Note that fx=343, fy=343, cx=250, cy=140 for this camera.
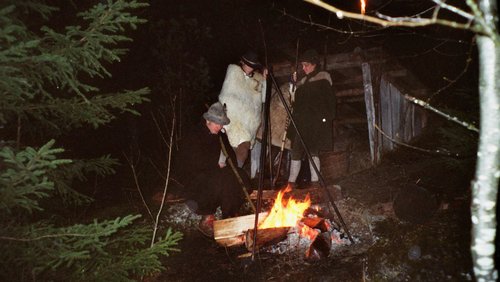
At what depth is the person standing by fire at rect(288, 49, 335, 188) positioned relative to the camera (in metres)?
7.03

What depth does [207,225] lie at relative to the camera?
691 cm

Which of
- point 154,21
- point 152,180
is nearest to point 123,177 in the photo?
point 152,180

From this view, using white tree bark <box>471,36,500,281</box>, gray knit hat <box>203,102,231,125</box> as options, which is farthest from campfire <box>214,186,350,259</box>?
white tree bark <box>471,36,500,281</box>

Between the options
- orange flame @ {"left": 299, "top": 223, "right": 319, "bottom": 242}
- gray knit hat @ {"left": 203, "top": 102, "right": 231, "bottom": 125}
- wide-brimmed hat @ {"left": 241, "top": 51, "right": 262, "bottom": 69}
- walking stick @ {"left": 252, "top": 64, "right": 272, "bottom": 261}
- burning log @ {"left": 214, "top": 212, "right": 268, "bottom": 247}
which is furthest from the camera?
wide-brimmed hat @ {"left": 241, "top": 51, "right": 262, "bottom": 69}

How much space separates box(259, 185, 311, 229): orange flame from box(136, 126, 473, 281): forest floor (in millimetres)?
602

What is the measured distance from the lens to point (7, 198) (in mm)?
3088

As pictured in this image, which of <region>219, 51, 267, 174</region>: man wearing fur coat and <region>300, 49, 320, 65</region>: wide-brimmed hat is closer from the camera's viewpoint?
<region>300, 49, 320, 65</region>: wide-brimmed hat

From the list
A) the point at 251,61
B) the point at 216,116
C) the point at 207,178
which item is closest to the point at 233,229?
the point at 207,178

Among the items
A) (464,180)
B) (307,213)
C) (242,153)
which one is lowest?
(307,213)

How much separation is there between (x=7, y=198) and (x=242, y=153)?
478 cm

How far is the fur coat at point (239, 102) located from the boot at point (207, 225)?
62.4 inches

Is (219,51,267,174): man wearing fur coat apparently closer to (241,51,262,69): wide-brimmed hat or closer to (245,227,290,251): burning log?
(241,51,262,69): wide-brimmed hat

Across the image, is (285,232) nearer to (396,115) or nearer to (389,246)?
(389,246)

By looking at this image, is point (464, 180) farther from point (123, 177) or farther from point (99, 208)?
point (123, 177)
